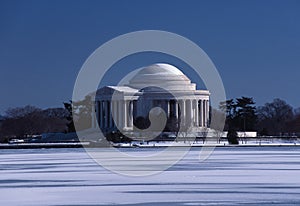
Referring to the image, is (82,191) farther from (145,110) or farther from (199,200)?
(145,110)

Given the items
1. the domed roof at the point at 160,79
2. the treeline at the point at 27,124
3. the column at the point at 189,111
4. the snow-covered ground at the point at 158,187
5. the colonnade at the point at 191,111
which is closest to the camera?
the snow-covered ground at the point at 158,187

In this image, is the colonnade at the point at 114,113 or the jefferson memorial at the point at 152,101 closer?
the colonnade at the point at 114,113

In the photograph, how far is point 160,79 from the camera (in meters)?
149

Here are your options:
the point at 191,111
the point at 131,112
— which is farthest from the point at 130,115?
the point at 191,111

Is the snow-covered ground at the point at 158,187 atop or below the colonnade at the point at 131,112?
below

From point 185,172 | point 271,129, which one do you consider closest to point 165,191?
point 185,172

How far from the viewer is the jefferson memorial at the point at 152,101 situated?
140625 millimetres

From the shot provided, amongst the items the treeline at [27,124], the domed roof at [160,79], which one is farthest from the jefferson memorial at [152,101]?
the treeline at [27,124]

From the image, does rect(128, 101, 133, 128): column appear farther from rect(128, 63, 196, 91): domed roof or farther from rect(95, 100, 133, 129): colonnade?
rect(128, 63, 196, 91): domed roof

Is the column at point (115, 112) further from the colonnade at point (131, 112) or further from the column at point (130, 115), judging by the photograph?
the column at point (130, 115)

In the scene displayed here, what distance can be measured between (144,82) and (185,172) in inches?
4555

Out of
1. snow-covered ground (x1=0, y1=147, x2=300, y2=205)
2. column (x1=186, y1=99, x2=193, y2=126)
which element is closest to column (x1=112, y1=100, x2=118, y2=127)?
column (x1=186, y1=99, x2=193, y2=126)

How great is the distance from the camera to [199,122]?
14750 cm

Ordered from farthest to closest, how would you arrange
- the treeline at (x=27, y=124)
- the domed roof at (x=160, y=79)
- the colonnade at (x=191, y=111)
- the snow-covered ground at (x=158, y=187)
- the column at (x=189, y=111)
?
A: 1. the domed roof at (x=160, y=79)
2. the colonnade at (x=191, y=111)
3. the column at (x=189, y=111)
4. the treeline at (x=27, y=124)
5. the snow-covered ground at (x=158, y=187)
